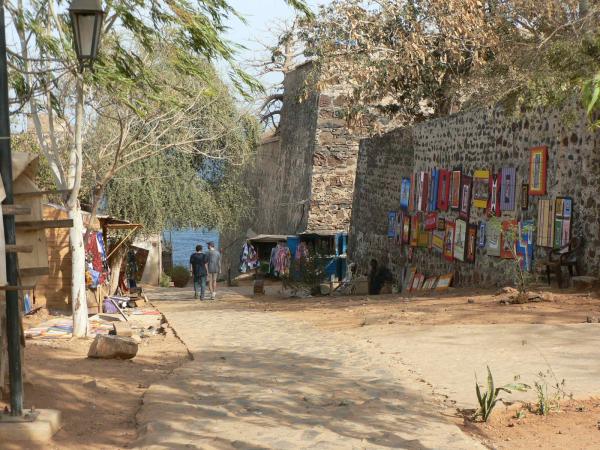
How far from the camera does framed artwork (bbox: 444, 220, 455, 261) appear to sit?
64.0 ft

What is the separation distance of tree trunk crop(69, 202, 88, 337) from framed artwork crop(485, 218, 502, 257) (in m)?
7.72

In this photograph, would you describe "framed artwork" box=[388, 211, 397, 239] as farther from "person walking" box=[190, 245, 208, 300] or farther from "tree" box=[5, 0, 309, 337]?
"tree" box=[5, 0, 309, 337]

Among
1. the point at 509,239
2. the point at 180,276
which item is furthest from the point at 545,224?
the point at 180,276

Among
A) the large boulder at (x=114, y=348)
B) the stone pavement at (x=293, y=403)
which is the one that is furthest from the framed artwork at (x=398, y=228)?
the large boulder at (x=114, y=348)

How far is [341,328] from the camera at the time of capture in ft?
45.0

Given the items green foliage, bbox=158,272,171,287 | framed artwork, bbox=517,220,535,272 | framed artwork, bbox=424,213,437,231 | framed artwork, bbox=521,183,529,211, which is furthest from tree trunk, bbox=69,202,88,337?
green foliage, bbox=158,272,171,287

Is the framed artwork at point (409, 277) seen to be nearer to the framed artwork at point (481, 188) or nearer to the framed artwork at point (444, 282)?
the framed artwork at point (444, 282)

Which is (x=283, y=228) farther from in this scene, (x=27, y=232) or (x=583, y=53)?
(x=27, y=232)

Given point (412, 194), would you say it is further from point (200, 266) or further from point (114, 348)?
point (114, 348)

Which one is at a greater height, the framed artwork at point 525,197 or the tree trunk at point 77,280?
the framed artwork at point 525,197

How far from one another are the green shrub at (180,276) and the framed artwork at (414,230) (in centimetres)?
1755

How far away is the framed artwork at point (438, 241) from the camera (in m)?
20.2

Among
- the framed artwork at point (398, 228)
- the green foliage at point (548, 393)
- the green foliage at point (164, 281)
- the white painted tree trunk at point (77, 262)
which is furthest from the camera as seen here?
the green foliage at point (164, 281)

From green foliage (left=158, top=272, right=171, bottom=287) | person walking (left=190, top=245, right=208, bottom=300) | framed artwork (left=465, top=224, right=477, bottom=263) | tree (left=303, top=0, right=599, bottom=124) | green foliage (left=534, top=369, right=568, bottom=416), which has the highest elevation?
tree (left=303, top=0, right=599, bottom=124)
